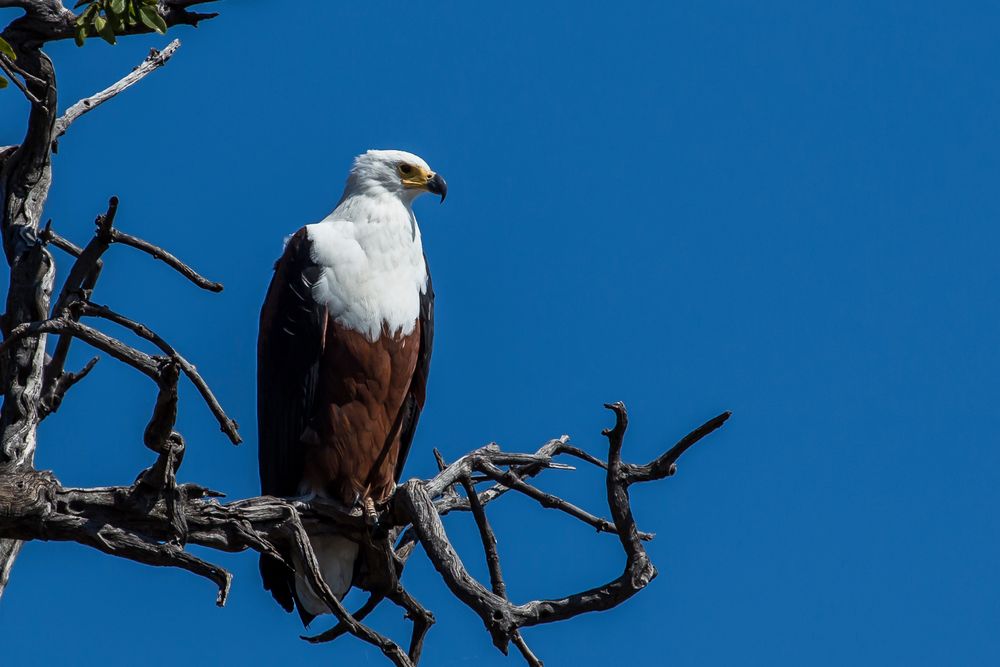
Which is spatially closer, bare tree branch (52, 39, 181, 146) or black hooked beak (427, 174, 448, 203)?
bare tree branch (52, 39, 181, 146)

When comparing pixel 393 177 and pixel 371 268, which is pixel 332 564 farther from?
pixel 393 177

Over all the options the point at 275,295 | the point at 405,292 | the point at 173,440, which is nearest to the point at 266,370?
the point at 275,295

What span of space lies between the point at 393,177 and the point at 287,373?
3.69ft

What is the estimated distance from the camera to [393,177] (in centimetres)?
597

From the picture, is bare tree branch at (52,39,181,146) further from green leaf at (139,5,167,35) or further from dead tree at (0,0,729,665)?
green leaf at (139,5,167,35)

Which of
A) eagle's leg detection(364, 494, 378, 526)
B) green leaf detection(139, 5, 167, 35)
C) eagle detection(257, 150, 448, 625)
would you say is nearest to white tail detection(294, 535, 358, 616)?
eagle detection(257, 150, 448, 625)

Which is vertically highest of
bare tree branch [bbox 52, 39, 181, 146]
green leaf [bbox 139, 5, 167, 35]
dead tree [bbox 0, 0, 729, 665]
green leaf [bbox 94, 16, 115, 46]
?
bare tree branch [bbox 52, 39, 181, 146]

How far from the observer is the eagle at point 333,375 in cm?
530

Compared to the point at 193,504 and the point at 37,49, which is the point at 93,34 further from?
the point at 193,504

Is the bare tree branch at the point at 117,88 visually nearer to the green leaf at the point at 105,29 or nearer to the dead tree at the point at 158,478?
the dead tree at the point at 158,478

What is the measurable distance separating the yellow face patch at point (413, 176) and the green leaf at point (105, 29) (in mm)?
2009

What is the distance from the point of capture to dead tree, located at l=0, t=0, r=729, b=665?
3.62 metres

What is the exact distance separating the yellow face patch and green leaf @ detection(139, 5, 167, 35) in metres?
1.87

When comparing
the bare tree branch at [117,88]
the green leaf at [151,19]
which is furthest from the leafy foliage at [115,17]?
the bare tree branch at [117,88]
